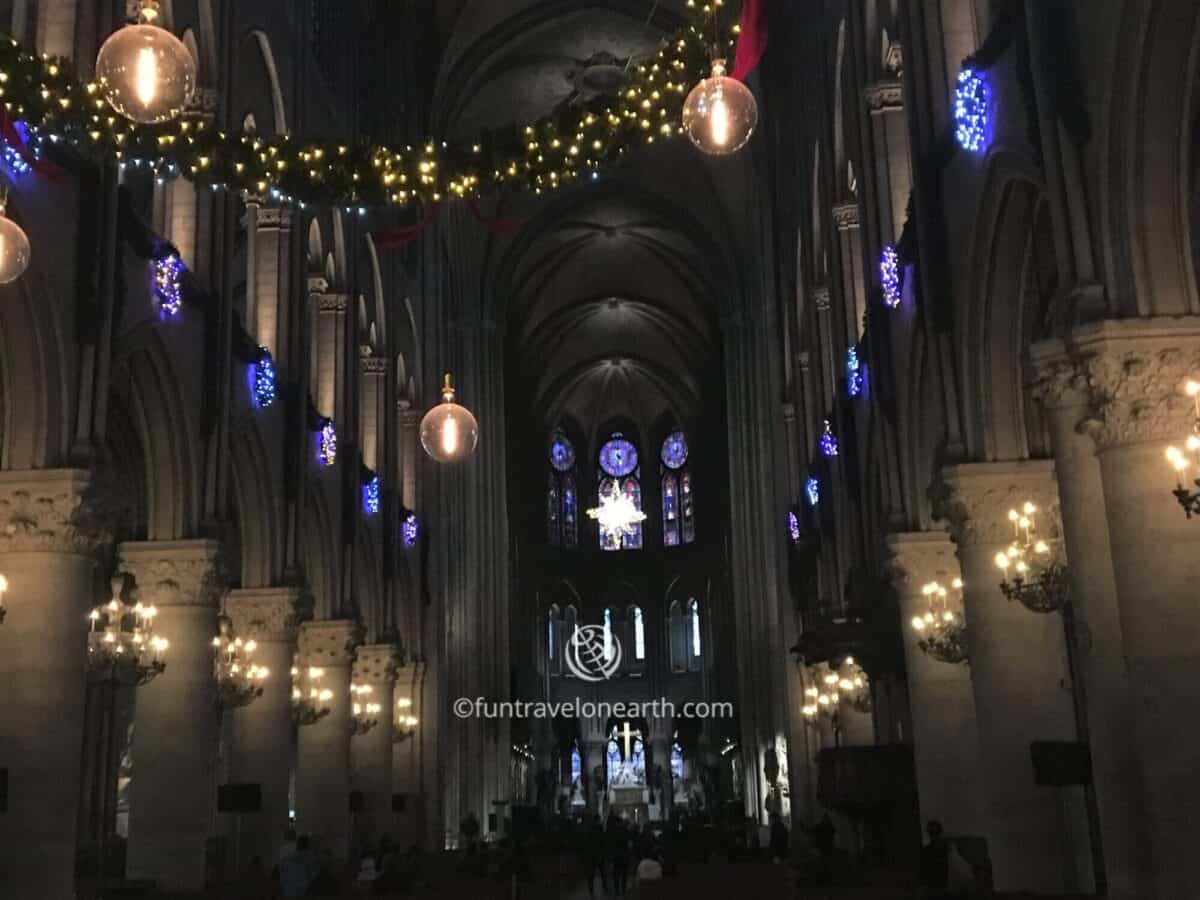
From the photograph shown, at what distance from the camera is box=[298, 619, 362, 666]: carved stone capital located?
84.2 ft

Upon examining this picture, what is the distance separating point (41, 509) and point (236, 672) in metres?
7.55

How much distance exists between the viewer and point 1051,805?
47.4 feet

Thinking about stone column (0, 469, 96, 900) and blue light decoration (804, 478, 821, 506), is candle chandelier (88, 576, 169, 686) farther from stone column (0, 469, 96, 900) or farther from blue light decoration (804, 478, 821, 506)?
blue light decoration (804, 478, 821, 506)

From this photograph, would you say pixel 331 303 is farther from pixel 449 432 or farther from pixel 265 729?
pixel 449 432

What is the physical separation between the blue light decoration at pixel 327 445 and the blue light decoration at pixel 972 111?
1434 cm

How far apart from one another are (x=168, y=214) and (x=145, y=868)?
8988 millimetres

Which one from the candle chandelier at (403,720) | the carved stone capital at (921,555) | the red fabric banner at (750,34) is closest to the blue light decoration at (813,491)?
the carved stone capital at (921,555)

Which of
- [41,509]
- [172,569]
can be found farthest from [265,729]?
[41,509]

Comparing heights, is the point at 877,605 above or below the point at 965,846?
above

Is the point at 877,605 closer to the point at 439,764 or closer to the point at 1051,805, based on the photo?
the point at 1051,805

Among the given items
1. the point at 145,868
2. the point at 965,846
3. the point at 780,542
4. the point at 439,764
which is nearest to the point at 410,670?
the point at 439,764

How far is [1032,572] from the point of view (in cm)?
1409

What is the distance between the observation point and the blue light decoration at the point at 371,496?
94.8ft

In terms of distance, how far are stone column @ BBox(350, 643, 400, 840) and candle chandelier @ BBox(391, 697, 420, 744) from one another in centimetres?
231
